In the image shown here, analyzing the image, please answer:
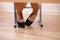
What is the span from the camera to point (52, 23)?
160cm

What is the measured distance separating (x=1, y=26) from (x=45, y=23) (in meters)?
0.52

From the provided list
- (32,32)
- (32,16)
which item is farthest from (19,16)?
(32,32)

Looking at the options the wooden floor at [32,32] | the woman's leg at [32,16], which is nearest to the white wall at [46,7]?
the wooden floor at [32,32]

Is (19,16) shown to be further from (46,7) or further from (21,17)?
(46,7)

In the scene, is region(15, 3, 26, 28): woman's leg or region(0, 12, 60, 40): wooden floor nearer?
region(0, 12, 60, 40): wooden floor

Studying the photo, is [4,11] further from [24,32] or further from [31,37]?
[31,37]

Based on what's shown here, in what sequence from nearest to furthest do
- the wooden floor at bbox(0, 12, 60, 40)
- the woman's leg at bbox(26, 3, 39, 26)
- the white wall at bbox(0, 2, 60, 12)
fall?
the wooden floor at bbox(0, 12, 60, 40)
the woman's leg at bbox(26, 3, 39, 26)
the white wall at bbox(0, 2, 60, 12)

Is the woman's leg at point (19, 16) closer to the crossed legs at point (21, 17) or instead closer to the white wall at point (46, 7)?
the crossed legs at point (21, 17)

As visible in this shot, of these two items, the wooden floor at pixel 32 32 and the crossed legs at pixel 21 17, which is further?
the crossed legs at pixel 21 17

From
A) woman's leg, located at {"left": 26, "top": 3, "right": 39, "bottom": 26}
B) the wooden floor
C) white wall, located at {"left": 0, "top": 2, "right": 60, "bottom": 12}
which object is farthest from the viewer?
white wall, located at {"left": 0, "top": 2, "right": 60, "bottom": 12}

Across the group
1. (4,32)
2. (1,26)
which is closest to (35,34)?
(4,32)

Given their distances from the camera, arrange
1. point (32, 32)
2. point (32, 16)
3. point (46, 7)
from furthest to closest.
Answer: point (46, 7), point (32, 16), point (32, 32)

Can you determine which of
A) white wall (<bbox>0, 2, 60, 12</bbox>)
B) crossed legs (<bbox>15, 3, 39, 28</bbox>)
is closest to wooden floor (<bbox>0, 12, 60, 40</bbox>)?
crossed legs (<bbox>15, 3, 39, 28</bbox>)

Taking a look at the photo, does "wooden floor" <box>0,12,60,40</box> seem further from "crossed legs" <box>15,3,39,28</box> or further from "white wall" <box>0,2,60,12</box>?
"white wall" <box>0,2,60,12</box>
